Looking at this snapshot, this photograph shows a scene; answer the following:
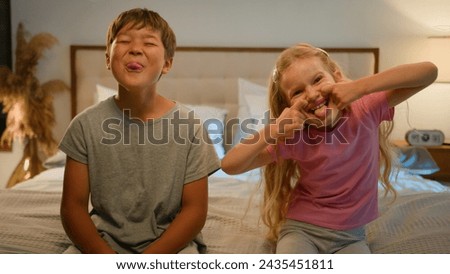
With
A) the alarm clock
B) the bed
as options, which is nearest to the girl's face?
the bed

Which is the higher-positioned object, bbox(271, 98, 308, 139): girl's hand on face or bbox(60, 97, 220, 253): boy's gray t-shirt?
bbox(271, 98, 308, 139): girl's hand on face

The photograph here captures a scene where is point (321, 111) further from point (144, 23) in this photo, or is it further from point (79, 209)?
point (79, 209)

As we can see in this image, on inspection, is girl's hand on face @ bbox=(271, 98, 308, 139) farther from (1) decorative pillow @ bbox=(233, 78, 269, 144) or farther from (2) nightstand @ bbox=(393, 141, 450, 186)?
(2) nightstand @ bbox=(393, 141, 450, 186)

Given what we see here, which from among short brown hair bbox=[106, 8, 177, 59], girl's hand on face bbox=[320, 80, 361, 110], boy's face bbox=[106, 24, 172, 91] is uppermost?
short brown hair bbox=[106, 8, 177, 59]

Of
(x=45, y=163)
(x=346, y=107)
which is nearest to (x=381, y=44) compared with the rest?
(x=346, y=107)

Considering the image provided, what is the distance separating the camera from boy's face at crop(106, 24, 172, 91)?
76cm

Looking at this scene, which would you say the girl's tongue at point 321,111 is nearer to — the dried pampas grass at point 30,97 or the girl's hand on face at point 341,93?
the girl's hand on face at point 341,93

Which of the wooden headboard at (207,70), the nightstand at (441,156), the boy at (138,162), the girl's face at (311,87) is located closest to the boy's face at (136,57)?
the boy at (138,162)

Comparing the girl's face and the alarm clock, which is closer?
the girl's face

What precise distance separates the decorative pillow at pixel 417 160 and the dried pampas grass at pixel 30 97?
70cm

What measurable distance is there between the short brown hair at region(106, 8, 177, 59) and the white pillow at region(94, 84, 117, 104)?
8 centimetres

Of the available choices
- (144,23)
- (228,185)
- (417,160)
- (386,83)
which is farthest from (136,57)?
(417,160)

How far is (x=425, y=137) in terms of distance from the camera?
981 mm

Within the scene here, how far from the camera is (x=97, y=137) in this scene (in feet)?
2.57
